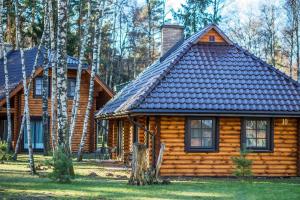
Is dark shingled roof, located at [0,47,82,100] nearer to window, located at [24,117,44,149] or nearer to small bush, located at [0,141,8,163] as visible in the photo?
window, located at [24,117,44,149]

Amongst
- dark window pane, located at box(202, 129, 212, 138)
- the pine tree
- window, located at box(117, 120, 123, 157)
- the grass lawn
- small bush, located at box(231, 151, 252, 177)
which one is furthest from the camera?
the pine tree

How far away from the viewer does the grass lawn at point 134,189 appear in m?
12.7

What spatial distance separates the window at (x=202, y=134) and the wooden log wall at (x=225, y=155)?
199 mm

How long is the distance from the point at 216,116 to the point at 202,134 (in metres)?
0.76

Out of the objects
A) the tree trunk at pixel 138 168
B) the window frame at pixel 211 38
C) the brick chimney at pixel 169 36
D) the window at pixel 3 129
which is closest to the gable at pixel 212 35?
the window frame at pixel 211 38

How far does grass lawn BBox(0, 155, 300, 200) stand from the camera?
1271cm

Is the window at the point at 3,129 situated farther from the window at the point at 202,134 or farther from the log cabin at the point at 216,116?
the window at the point at 202,134

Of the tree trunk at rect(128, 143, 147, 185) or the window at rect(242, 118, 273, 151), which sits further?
the window at rect(242, 118, 273, 151)

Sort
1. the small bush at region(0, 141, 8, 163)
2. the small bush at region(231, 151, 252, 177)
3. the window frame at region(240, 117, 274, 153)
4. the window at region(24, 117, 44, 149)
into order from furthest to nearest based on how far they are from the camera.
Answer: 1. the window at region(24, 117, 44, 149)
2. the small bush at region(0, 141, 8, 163)
3. the window frame at region(240, 117, 274, 153)
4. the small bush at region(231, 151, 252, 177)

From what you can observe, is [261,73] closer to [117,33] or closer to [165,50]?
[165,50]

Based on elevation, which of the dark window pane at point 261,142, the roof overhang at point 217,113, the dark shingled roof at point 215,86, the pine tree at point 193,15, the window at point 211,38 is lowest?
the dark window pane at point 261,142

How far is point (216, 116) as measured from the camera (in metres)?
18.2

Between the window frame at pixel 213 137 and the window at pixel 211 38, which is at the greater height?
the window at pixel 211 38

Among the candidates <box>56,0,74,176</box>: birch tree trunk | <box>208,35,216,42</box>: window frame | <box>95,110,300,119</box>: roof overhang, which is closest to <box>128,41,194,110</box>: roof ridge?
<box>95,110,300,119</box>: roof overhang
